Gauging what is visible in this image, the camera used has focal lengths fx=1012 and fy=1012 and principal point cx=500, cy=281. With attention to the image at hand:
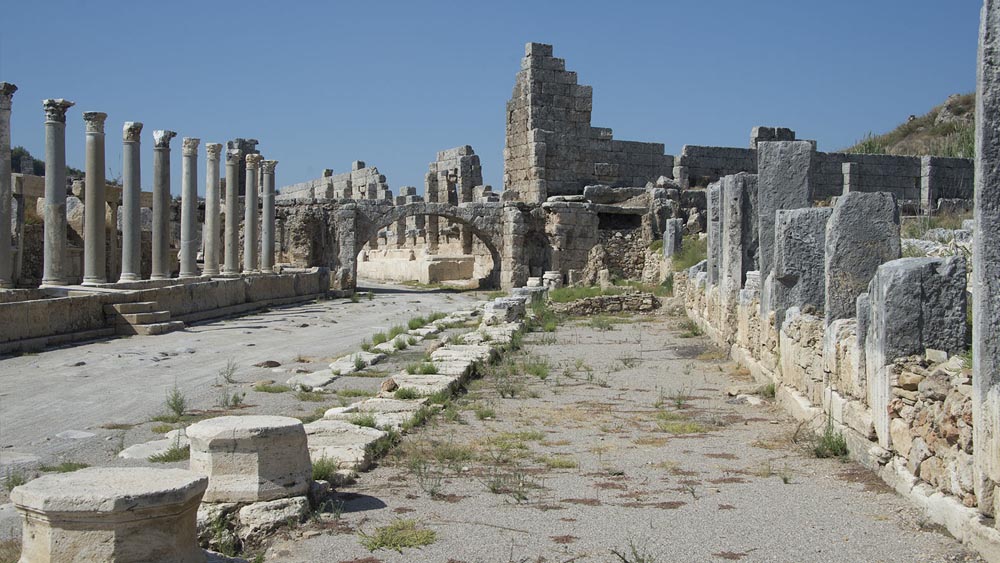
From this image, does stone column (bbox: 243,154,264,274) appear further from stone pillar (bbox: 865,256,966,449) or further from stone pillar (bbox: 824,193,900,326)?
stone pillar (bbox: 865,256,966,449)

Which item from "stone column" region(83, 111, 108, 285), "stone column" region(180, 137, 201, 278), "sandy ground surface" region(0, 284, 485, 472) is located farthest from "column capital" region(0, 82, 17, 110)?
"stone column" region(180, 137, 201, 278)

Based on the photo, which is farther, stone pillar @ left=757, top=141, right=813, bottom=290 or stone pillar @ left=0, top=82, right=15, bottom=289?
stone pillar @ left=0, top=82, right=15, bottom=289

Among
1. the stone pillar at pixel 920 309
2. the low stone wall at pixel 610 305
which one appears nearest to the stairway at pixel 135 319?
the low stone wall at pixel 610 305

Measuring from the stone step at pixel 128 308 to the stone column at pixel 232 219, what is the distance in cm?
910

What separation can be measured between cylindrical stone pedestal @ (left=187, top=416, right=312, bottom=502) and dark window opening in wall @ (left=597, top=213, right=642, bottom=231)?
2651cm

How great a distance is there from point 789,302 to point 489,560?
17.1 ft

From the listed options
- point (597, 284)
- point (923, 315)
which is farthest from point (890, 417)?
point (597, 284)

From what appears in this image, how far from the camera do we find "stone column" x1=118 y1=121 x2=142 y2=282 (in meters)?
21.3

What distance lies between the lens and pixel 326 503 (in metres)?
5.53

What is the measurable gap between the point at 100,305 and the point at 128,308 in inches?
18.4

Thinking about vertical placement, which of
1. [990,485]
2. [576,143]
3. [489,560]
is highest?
[576,143]

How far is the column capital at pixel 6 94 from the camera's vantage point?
1808cm

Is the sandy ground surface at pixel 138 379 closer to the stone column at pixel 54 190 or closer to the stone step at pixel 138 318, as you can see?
the stone step at pixel 138 318

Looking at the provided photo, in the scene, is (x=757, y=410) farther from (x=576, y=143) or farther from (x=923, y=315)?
A: (x=576, y=143)
